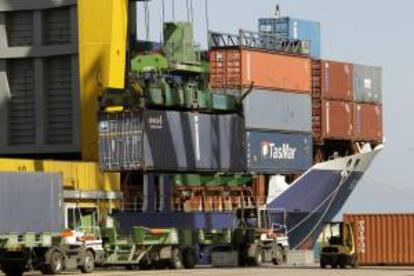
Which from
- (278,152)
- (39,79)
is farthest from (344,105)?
(39,79)

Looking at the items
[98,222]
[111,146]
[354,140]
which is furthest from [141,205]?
[354,140]

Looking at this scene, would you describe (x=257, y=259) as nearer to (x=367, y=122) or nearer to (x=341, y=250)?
(x=341, y=250)

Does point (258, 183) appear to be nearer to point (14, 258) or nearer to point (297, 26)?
point (297, 26)

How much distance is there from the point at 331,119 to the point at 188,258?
19316 mm

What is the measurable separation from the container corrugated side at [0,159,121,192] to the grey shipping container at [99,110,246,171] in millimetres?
1126

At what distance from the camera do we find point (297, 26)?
72.1 m

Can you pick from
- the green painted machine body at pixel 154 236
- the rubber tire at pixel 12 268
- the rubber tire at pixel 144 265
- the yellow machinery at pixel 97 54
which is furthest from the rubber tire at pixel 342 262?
the yellow machinery at pixel 97 54

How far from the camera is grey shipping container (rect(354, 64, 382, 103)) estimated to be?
6838 centimetres

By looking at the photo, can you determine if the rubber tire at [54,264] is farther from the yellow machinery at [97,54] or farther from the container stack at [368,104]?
the container stack at [368,104]

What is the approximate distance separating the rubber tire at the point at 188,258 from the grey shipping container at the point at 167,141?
4609 millimetres

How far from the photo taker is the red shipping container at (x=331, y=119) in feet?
217

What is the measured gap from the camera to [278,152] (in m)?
62.8

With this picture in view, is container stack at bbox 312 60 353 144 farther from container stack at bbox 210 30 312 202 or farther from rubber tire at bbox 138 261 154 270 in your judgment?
rubber tire at bbox 138 261 154 270

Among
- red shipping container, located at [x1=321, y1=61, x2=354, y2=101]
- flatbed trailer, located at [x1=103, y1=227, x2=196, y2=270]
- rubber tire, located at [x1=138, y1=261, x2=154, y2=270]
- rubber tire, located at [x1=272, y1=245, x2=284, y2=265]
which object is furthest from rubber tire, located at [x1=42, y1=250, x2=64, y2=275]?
red shipping container, located at [x1=321, y1=61, x2=354, y2=101]
